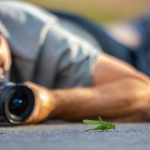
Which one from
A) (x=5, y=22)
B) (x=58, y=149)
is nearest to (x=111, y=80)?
(x=5, y=22)

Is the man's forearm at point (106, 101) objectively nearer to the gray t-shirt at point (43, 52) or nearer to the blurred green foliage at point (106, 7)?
the gray t-shirt at point (43, 52)

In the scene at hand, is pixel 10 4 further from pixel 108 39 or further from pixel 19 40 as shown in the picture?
pixel 108 39

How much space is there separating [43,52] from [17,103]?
0.47 m

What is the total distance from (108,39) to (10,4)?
0.73 m

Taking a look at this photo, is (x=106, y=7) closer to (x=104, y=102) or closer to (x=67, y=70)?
(x=67, y=70)

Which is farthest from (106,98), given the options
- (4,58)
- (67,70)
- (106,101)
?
(4,58)

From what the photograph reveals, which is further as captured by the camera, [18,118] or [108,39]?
[108,39]

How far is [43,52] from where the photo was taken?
4.66 feet

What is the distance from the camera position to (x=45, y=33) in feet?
4.77

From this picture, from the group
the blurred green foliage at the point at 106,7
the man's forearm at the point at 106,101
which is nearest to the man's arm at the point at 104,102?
the man's forearm at the point at 106,101

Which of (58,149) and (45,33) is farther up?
(45,33)

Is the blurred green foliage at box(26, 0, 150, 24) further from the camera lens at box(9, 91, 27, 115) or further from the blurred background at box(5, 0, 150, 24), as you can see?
the camera lens at box(9, 91, 27, 115)

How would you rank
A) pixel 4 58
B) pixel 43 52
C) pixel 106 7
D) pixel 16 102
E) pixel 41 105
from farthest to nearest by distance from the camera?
pixel 106 7
pixel 43 52
pixel 4 58
pixel 41 105
pixel 16 102

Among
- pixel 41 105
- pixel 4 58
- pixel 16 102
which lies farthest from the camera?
pixel 4 58
